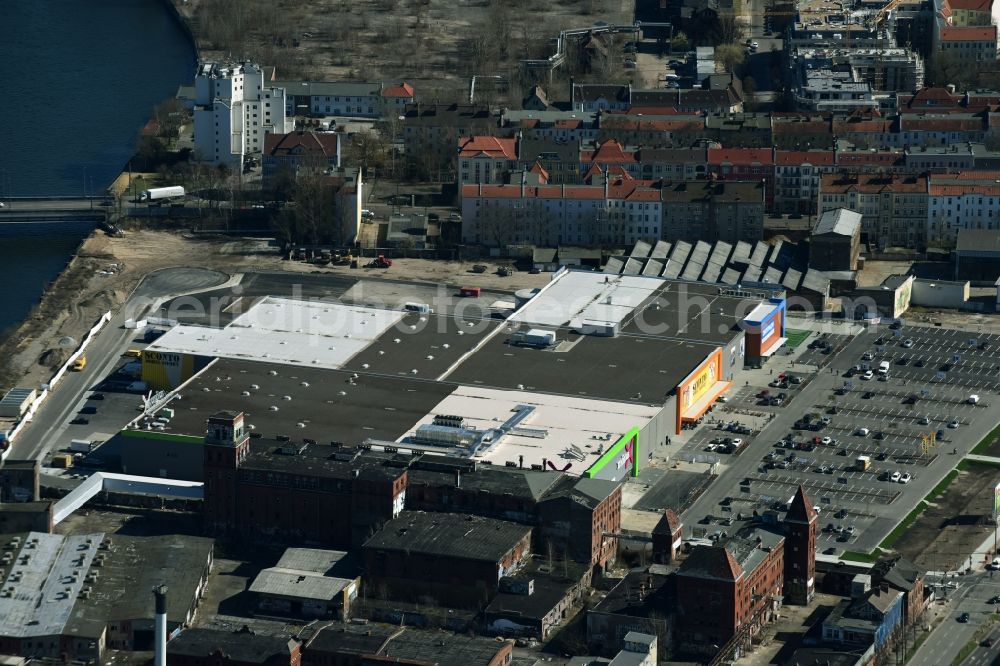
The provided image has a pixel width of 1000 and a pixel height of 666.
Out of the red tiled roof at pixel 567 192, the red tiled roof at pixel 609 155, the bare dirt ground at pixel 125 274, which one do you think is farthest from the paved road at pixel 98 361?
the red tiled roof at pixel 609 155

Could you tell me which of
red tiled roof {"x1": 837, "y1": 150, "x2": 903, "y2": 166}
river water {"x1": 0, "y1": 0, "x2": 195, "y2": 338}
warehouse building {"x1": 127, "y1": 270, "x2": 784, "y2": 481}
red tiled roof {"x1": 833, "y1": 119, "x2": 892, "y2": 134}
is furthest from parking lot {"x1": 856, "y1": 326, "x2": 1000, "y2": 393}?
river water {"x1": 0, "y1": 0, "x2": 195, "y2": 338}

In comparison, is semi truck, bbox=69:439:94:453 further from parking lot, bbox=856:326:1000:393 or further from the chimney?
parking lot, bbox=856:326:1000:393

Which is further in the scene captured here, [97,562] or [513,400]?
[513,400]

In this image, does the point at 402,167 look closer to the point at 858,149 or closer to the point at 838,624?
the point at 858,149

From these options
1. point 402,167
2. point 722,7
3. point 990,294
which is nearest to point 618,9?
point 722,7

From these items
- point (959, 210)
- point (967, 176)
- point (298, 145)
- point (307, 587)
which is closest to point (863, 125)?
point (967, 176)

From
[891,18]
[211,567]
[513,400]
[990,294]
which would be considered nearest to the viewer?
[211,567]
